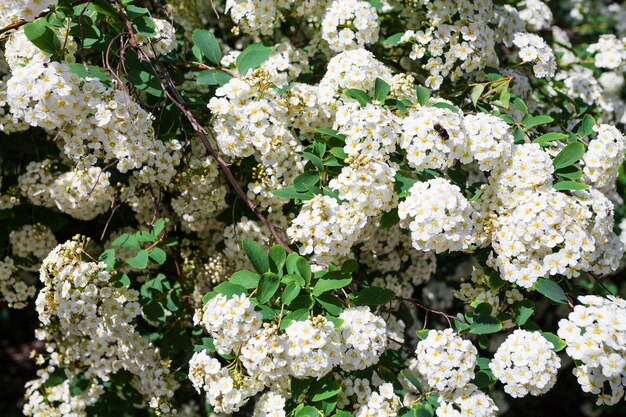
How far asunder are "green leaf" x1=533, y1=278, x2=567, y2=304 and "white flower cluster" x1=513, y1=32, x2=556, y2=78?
1.06 metres

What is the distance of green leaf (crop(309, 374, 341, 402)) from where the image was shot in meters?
2.41

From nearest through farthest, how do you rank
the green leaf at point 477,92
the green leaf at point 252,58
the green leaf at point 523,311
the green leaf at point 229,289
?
the green leaf at point 229,289
the green leaf at point 523,311
the green leaf at point 252,58
the green leaf at point 477,92

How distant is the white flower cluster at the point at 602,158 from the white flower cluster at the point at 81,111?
68.9 inches

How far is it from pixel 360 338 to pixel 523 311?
676mm

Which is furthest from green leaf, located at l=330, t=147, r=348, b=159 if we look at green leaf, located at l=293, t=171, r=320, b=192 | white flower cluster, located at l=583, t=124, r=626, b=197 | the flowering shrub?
white flower cluster, located at l=583, t=124, r=626, b=197

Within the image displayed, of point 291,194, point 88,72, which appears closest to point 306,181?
point 291,194

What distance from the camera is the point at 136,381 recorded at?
3480mm

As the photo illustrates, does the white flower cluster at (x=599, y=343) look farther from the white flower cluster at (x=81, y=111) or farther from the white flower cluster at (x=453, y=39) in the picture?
the white flower cluster at (x=81, y=111)

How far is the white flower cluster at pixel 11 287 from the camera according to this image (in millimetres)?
3277

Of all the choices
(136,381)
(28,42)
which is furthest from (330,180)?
(136,381)

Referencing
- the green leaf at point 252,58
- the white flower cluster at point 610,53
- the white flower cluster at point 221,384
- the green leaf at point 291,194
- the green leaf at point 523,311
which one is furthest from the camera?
the white flower cluster at point 610,53

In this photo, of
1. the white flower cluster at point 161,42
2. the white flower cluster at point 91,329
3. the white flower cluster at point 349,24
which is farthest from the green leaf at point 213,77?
the white flower cluster at point 91,329

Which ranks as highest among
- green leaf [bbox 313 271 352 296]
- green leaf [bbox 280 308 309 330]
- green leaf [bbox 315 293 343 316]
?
green leaf [bbox 313 271 352 296]

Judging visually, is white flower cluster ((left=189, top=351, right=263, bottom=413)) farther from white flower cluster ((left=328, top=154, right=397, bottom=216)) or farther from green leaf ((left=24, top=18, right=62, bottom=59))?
green leaf ((left=24, top=18, right=62, bottom=59))
